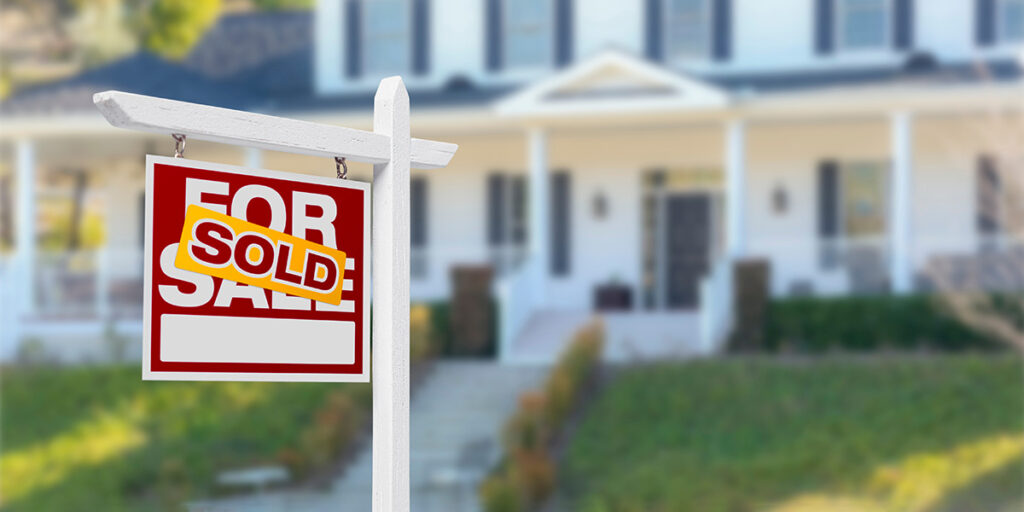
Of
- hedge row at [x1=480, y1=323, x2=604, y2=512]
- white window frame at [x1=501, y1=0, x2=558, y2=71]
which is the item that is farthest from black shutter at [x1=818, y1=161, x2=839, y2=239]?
hedge row at [x1=480, y1=323, x2=604, y2=512]

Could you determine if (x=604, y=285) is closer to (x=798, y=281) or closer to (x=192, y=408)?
(x=798, y=281)

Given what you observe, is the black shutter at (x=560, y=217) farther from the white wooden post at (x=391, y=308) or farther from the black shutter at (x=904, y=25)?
the white wooden post at (x=391, y=308)

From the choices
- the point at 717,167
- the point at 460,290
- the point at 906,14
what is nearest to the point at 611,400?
the point at 460,290

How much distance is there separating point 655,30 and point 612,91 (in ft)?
8.71

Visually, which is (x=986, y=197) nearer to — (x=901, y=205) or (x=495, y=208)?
(x=901, y=205)

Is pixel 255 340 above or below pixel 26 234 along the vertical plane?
below

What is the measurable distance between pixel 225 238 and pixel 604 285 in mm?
15721

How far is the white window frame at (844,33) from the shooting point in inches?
733

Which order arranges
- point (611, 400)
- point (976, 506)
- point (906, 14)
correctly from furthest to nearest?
1. point (906, 14)
2. point (611, 400)
3. point (976, 506)

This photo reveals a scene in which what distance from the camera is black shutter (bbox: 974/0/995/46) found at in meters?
18.1

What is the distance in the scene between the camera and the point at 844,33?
18.8m

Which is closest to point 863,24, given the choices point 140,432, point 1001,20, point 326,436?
point 1001,20

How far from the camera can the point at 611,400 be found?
14.5 m

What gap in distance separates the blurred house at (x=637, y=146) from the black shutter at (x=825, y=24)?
0.09 ft
